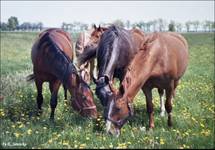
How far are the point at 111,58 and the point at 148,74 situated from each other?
3.36ft

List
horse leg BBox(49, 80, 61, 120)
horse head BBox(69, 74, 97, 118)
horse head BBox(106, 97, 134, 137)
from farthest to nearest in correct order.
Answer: horse leg BBox(49, 80, 61, 120), horse head BBox(69, 74, 97, 118), horse head BBox(106, 97, 134, 137)

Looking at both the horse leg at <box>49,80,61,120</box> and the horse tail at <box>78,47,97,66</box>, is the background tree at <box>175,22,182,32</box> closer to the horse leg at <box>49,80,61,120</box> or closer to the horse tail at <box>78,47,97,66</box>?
the horse tail at <box>78,47,97,66</box>

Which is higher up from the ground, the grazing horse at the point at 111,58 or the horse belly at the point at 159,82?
the grazing horse at the point at 111,58

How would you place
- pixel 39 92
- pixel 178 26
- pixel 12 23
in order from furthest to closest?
pixel 178 26, pixel 12 23, pixel 39 92

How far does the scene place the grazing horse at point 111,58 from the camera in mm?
6906

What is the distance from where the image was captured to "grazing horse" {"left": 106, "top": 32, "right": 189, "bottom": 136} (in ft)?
20.9

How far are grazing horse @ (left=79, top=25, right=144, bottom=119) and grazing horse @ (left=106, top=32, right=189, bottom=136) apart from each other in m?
0.32

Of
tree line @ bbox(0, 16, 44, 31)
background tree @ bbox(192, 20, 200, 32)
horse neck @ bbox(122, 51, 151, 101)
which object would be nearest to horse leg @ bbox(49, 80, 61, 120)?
horse neck @ bbox(122, 51, 151, 101)

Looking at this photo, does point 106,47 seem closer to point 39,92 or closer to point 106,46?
point 106,46

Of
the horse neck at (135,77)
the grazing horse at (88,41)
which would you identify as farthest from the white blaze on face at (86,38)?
the horse neck at (135,77)

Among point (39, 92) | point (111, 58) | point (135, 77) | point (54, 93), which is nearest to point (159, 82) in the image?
point (135, 77)

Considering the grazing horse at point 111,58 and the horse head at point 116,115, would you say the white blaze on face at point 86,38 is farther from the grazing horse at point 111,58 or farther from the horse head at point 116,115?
the horse head at point 116,115

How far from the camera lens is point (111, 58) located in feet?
25.1

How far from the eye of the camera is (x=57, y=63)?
25.4 ft
